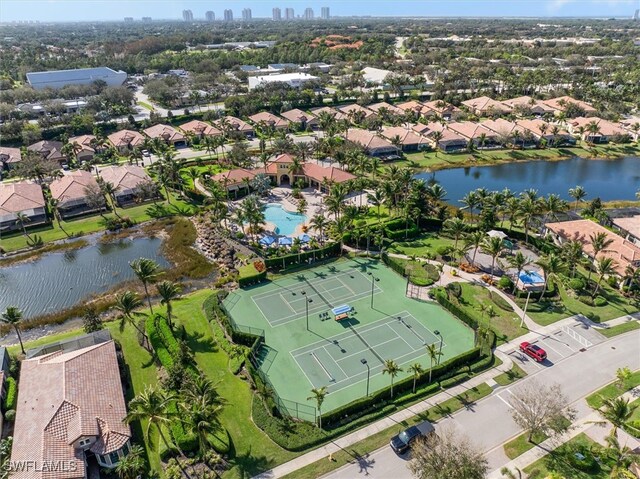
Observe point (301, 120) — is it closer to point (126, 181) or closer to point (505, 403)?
point (126, 181)

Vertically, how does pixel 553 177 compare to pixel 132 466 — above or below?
below

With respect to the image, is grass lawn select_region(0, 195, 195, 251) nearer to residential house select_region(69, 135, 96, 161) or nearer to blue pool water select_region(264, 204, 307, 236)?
blue pool water select_region(264, 204, 307, 236)

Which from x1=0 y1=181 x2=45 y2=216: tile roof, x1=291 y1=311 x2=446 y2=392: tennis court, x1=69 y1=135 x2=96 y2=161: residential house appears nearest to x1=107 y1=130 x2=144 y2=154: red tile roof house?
x1=69 y1=135 x2=96 y2=161: residential house

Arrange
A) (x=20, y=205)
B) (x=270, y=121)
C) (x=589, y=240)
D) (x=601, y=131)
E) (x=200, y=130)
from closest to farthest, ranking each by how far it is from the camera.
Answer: (x=589, y=240) → (x=20, y=205) → (x=601, y=131) → (x=200, y=130) → (x=270, y=121)

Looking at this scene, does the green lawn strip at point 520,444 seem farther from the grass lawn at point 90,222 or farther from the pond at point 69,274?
the grass lawn at point 90,222

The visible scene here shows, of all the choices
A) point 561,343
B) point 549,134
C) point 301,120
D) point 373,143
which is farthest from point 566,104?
point 561,343

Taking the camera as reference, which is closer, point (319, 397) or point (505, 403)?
point (319, 397)
